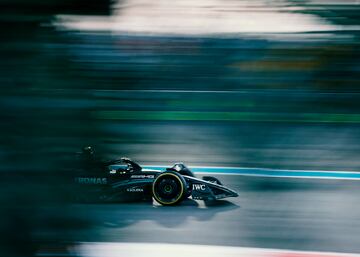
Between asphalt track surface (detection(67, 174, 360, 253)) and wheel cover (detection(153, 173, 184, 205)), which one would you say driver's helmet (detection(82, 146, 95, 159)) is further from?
wheel cover (detection(153, 173, 184, 205))

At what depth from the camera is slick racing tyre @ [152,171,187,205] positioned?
19.8 ft

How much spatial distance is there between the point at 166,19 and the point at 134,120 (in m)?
0.21

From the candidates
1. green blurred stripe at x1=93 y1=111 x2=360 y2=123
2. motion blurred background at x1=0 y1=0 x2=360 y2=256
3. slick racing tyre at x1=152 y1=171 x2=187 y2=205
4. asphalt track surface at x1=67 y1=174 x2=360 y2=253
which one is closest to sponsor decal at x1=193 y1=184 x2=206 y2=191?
slick racing tyre at x1=152 y1=171 x2=187 y2=205

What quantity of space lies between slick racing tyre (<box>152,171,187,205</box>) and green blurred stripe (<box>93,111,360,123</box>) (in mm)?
4791

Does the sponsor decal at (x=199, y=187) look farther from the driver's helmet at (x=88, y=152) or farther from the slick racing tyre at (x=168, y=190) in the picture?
the driver's helmet at (x=88, y=152)

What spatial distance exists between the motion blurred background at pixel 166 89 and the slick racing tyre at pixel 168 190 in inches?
185

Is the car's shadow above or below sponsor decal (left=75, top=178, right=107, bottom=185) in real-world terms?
below

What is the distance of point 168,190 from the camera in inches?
239

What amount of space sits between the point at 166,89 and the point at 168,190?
4871 mm

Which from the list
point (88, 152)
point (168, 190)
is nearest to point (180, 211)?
point (168, 190)

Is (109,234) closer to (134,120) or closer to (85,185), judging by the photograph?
(85,185)

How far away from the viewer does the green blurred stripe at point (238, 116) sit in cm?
116

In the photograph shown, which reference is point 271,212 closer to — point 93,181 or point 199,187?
point 93,181

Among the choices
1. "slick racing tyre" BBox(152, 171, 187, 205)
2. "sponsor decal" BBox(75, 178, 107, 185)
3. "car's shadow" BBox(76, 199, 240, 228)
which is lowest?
"car's shadow" BBox(76, 199, 240, 228)
